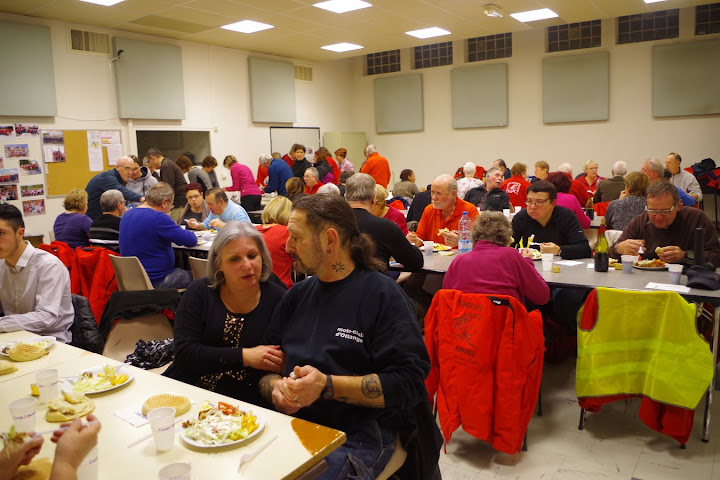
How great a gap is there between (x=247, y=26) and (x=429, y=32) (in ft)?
10.3

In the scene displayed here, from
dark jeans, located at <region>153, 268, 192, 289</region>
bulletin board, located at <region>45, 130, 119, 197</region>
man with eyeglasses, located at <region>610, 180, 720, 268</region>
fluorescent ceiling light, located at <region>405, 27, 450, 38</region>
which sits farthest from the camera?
fluorescent ceiling light, located at <region>405, 27, 450, 38</region>

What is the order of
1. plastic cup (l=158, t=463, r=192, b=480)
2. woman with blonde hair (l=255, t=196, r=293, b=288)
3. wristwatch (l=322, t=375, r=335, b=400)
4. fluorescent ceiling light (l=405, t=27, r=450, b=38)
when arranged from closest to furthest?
1. plastic cup (l=158, t=463, r=192, b=480)
2. wristwatch (l=322, t=375, r=335, b=400)
3. woman with blonde hair (l=255, t=196, r=293, b=288)
4. fluorescent ceiling light (l=405, t=27, r=450, b=38)

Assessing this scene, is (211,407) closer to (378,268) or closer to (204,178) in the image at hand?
(378,268)

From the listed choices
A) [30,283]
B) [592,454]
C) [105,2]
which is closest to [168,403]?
[30,283]

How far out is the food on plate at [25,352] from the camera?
229 cm

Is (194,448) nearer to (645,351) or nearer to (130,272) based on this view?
(645,351)

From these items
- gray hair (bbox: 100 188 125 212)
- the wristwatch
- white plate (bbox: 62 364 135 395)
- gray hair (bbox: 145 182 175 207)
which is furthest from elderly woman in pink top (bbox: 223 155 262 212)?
the wristwatch

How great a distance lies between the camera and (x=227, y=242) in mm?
2268

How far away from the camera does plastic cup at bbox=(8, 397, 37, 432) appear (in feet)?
5.40

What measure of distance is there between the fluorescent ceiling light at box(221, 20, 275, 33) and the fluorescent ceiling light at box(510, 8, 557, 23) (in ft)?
12.9

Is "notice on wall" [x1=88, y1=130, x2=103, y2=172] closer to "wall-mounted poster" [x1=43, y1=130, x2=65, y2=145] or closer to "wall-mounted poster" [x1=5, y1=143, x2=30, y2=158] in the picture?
"wall-mounted poster" [x1=43, y1=130, x2=65, y2=145]

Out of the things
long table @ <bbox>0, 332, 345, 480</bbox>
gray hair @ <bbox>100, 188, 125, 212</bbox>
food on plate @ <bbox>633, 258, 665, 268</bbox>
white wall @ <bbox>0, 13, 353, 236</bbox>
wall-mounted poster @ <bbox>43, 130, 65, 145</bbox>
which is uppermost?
white wall @ <bbox>0, 13, 353, 236</bbox>

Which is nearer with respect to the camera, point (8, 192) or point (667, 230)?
point (667, 230)

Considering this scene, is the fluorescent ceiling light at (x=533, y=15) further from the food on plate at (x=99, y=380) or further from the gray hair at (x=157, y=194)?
the food on plate at (x=99, y=380)
